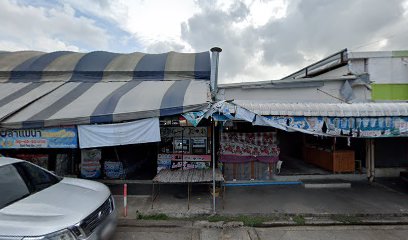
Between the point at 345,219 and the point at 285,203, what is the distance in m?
1.51

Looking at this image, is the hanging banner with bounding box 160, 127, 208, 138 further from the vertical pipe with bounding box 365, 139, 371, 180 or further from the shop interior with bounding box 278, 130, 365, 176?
the vertical pipe with bounding box 365, 139, 371, 180

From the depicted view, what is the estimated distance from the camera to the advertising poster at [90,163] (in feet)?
29.8

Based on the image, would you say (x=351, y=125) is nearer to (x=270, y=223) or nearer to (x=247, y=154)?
(x=247, y=154)

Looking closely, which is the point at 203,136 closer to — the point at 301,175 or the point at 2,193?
the point at 301,175

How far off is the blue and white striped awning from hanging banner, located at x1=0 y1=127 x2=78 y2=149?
12.4 inches

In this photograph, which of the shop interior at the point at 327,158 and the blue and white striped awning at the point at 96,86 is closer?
the blue and white striped awning at the point at 96,86

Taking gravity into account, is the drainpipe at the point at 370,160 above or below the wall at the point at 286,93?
below

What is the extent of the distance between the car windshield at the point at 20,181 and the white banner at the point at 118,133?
5.50 feet

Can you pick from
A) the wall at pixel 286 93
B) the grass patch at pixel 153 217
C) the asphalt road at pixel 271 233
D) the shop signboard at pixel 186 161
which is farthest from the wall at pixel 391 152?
Result: the grass patch at pixel 153 217

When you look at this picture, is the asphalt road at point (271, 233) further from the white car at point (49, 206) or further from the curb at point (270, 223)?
the white car at point (49, 206)

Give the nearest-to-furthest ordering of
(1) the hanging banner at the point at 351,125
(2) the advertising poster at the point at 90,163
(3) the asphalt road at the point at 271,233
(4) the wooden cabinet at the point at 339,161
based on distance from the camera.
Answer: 1. (3) the asphalt road at the point at 271,233
2. (1) the hanging banner at the point at 351,125
3. (2) the advertising poster at the point at 90,163
4. (4) the wooden cabinet at the point at 339,161

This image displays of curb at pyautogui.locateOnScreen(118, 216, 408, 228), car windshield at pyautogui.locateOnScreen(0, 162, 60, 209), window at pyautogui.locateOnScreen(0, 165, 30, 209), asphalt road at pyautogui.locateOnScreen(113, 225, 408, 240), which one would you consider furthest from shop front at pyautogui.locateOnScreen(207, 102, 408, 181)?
window at pyautogui.locateOnScreen(0, 165, 30, 209)

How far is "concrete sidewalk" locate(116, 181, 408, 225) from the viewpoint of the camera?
244 inches

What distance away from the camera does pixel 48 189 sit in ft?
14.7
